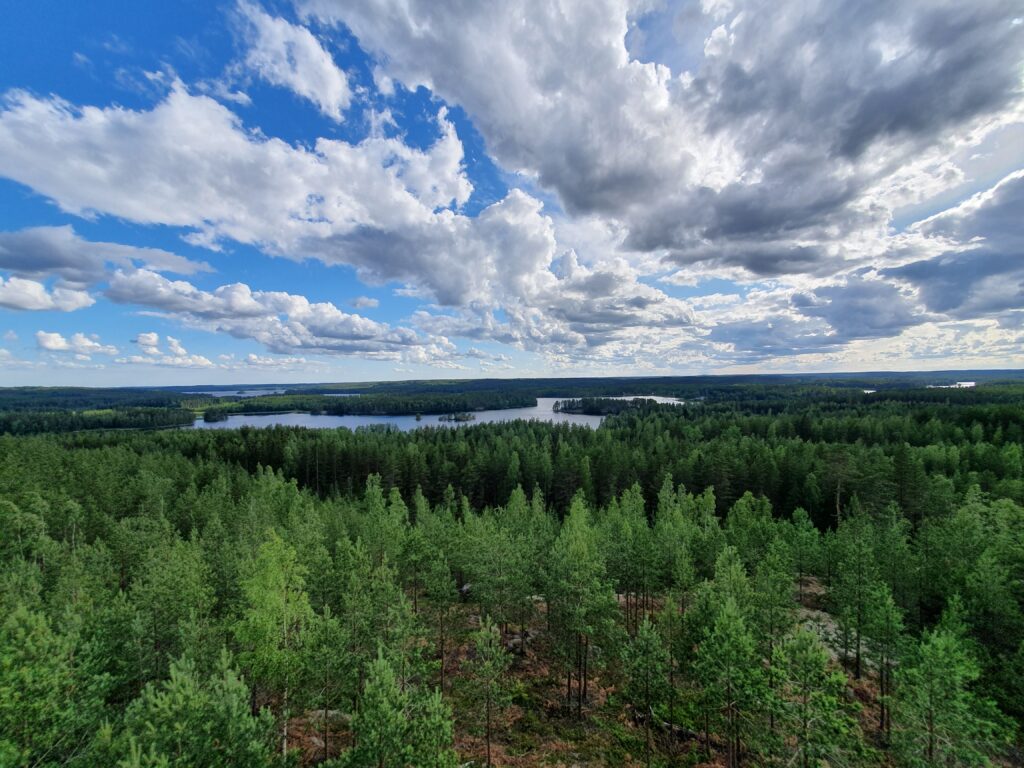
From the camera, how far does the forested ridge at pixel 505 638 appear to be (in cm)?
1603

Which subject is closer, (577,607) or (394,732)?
(394,732)

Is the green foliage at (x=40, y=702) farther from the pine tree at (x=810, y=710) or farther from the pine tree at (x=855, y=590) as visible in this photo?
the pine tree at (x=855, y=590)

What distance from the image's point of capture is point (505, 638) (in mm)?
35125

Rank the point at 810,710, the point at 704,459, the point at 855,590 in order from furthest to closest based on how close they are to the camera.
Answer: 1. the point at 704,459
2. the point at 855,590
3. the point at 810,710

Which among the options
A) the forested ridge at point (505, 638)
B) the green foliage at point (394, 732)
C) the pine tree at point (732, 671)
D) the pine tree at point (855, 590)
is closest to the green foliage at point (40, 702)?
the forested ridge at point (505, 638)

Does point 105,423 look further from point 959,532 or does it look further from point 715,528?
point 959,532

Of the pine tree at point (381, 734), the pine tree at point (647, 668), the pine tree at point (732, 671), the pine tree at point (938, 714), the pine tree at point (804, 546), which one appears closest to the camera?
the pine tree at point (381, 734)

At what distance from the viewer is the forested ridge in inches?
631

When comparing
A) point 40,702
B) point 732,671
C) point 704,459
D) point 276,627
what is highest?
point 40,702

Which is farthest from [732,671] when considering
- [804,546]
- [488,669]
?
[804,546]

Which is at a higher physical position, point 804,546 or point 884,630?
point 884,630

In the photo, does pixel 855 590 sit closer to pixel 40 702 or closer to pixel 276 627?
pixel 276 627

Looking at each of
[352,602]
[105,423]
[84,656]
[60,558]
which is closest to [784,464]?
[352,602]

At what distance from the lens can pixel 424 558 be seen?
115 ft
